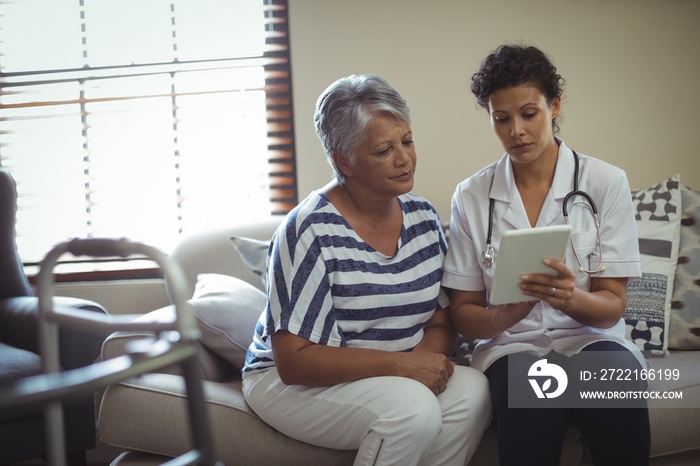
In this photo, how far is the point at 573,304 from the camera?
154cm

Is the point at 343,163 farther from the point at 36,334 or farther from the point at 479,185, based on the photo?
the point at 36,334

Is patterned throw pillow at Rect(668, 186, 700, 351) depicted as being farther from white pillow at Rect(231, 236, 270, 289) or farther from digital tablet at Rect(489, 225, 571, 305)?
white pillow at Rect(231, 236, 270, 289)

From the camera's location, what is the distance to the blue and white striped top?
5.22 feet

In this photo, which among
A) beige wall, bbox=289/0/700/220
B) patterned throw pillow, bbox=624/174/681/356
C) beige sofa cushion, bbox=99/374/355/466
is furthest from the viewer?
beige wall, bbox=289/0/700/220

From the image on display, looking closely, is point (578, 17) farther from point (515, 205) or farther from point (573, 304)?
point (573, 304)

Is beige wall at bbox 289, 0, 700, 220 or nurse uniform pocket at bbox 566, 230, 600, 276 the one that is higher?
beige wall at bbox 289, 0, 700, 220

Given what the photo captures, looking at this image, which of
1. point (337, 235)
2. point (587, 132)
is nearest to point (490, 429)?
point (337, 235)

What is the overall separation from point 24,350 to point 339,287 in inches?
45.2

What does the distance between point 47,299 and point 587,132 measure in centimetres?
208

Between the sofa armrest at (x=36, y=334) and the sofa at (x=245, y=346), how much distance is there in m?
0.25

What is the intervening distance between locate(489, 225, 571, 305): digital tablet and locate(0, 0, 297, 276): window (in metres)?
1.39

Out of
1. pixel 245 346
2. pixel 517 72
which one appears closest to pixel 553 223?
pixel 517 72

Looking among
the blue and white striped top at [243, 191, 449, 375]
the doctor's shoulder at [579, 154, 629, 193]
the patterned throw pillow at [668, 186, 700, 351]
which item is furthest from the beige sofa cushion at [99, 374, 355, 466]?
the patterned throw pillow at [668, 186, 700, 351]

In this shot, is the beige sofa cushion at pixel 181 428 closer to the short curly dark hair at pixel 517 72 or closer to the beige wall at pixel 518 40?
the short curly dark hair at pixel 517 72
